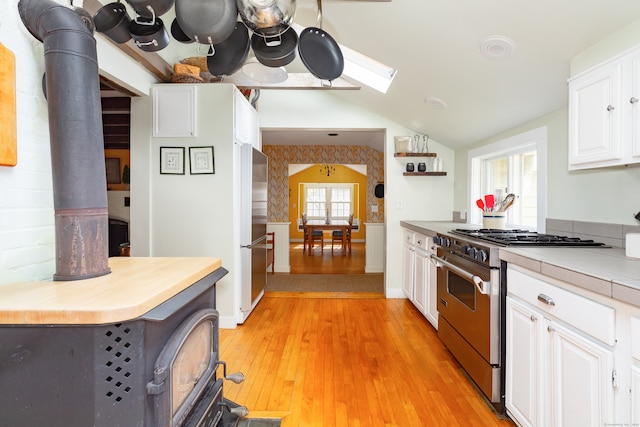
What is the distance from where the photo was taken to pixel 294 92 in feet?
13.4

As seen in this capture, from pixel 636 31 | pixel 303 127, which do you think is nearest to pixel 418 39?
pixel 636 31

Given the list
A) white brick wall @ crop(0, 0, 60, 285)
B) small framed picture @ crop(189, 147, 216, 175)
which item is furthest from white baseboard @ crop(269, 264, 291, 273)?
white brick wall @ crop(0, 0, 60, 285)

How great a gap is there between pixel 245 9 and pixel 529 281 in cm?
179

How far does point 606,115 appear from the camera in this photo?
1.53 m

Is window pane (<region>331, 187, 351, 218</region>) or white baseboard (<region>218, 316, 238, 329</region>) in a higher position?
window pane (<region>331, 187, 351, 218</region>)

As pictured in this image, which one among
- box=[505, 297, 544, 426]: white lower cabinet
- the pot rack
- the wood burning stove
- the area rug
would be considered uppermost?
the pot rack

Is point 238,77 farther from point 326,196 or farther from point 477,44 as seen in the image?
point 326,196

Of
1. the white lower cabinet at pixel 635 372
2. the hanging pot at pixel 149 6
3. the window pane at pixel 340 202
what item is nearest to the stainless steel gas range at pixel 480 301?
the white lower cabinet at pixel 635 372

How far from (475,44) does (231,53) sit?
150cm

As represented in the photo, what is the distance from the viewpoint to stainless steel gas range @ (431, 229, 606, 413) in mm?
1803

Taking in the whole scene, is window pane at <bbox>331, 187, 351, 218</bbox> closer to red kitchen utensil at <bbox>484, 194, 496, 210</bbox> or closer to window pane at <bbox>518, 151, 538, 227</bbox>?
window pane at <bbox>518, 151, 538, 227</bbox>

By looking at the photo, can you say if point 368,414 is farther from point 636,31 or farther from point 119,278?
point 636,31

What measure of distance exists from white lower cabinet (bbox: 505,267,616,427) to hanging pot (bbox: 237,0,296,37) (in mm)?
1664

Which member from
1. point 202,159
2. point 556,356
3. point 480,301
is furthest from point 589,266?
point 202,159
